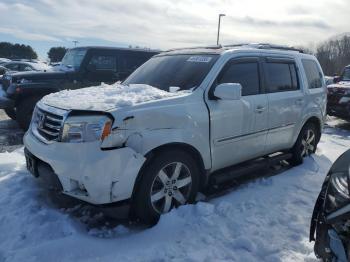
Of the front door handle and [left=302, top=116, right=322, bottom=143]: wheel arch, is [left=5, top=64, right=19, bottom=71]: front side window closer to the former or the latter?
[left=302, top=116, right=322, bottom=143]: wheel arch

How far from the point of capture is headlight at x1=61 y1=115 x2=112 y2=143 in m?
3.37

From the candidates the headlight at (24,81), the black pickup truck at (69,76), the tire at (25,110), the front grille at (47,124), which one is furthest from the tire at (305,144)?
the headlight at (24,81)

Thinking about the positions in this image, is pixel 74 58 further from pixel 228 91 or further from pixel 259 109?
pixel 228 91

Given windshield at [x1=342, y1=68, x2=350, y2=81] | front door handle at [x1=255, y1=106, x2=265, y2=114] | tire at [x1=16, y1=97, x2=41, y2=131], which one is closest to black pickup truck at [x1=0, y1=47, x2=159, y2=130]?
tire at [x1=16, y1=97, x2=41, y2=131]

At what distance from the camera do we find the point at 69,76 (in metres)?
9.52

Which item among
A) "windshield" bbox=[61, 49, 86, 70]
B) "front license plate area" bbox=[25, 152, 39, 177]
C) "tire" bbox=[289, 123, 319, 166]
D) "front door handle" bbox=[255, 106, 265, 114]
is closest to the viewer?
"front license plate area" bbox=[25, 152, 39, 177]

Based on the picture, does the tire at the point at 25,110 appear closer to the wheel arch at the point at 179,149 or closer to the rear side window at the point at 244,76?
the rear side window at the point at 244,76

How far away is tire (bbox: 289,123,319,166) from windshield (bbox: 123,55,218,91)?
91.4 inches

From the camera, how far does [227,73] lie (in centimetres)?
453

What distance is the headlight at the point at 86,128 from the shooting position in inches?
132

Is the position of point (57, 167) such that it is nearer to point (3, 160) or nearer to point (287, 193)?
Result: point (3, 160)

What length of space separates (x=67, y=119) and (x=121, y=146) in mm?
570

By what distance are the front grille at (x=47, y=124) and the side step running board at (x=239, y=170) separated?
73.5 inches

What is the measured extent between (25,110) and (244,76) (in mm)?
5855
